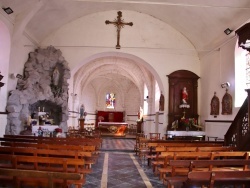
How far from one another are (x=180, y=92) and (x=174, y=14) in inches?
145

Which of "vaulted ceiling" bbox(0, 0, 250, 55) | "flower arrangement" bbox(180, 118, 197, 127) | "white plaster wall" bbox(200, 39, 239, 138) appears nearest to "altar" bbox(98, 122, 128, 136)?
"flower arrangement" bbox(180, 118, 197, 127)

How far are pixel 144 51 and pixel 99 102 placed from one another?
14656mm

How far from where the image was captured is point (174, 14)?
1199 cm

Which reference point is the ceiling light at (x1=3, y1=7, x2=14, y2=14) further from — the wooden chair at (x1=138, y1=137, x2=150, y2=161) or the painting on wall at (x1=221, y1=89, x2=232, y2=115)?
the painting on wall at (x1=221, y1=89, x2=232, y2=115)

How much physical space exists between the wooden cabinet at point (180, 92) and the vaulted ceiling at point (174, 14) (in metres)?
1.40

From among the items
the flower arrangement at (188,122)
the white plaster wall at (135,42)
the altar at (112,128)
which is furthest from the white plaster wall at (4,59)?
the altar at (112,128)

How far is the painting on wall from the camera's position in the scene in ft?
32.9

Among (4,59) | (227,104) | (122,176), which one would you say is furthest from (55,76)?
(227,104)

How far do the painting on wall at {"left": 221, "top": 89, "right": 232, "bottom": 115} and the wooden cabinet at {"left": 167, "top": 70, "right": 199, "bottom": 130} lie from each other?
2.56 meters

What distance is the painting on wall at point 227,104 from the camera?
32.9 ft

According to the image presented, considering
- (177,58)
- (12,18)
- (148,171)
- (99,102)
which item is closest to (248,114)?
(148,171)

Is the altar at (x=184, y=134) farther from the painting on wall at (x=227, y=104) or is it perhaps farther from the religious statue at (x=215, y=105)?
the painting on wall at (x=227, y=104)

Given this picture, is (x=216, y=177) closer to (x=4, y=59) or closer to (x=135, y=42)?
(x=4, y=59)

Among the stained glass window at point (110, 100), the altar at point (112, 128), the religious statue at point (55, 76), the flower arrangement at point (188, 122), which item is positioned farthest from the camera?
the stained glass window at point (110, 100)
